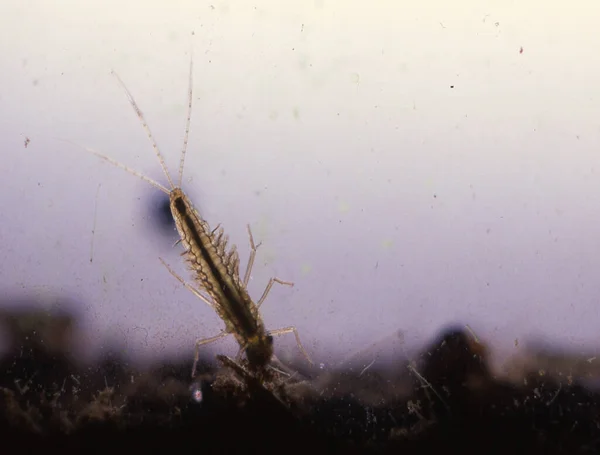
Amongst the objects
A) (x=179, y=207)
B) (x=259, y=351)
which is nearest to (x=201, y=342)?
(x=259, y=351)

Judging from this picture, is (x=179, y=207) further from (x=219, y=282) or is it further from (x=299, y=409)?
(x=299, y=409)

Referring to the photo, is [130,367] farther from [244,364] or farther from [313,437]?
[313,437]

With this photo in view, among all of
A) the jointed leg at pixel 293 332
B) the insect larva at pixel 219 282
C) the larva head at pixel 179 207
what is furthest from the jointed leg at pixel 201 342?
the larva head at pixel 179 207

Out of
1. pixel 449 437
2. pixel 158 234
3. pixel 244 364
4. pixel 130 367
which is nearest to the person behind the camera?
pixel 449 437

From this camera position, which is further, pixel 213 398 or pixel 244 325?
pixel 244 325

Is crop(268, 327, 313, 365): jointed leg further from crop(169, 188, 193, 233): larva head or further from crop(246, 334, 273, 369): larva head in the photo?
crop(169, 188, 193, 233): larva head

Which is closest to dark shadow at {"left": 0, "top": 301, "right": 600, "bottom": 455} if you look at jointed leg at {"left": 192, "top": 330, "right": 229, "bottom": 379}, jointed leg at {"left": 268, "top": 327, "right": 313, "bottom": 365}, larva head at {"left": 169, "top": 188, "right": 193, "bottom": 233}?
jointed leg at {"left": 192, "top": 330, "right": 229, "bottom": 379}

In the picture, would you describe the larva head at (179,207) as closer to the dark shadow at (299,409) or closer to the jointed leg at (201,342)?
the jointed leg at (201,342)

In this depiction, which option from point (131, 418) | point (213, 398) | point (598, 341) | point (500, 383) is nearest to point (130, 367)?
point (131, 418)

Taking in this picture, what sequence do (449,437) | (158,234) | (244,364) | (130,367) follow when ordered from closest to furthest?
(449,437)
(130,367)
(244,364)
(158,234)
